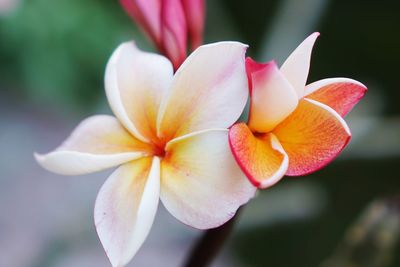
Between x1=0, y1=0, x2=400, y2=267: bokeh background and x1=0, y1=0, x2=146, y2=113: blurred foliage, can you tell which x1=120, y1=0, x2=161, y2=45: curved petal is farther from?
x1=0, y1=0, x2=146, y2=113: blurred foliage

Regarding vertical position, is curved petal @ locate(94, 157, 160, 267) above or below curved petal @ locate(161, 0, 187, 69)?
below

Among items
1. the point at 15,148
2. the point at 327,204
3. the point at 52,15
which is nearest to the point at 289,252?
the point at 327,204

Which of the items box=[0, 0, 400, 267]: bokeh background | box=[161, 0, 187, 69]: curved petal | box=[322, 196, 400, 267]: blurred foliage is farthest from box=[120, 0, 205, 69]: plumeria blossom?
box=[0, 0, 400, 267]: bokeh background

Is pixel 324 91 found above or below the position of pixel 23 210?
above

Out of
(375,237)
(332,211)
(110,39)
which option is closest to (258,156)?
(375,237)

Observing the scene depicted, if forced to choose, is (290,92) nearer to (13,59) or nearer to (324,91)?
(324,91)

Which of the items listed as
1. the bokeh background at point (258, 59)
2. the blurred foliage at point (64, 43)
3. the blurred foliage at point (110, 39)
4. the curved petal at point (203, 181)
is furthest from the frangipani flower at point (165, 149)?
the blurred foliage at point (64, 43)
